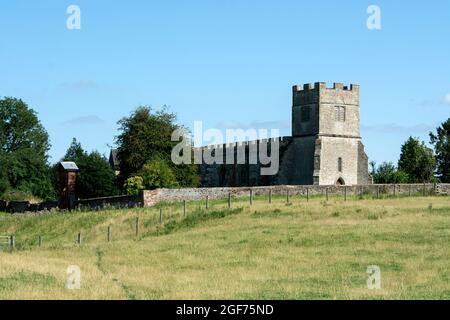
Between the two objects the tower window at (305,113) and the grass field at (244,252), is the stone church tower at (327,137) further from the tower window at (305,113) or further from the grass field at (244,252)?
the grass field at (244,252)

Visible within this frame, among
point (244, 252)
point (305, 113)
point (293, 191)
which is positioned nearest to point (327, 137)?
point (305, 113)

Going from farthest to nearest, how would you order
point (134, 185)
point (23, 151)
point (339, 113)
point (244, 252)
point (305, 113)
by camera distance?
point (23, 151) → point (305, 113) → point (339, 113) → point (134, 185) → point (244, 252)

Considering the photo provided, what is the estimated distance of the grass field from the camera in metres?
24.1

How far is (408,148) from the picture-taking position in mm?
96562

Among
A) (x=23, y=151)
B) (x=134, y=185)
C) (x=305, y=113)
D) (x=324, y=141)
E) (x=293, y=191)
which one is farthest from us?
(x=23, y=151)

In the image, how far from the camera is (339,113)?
242ft

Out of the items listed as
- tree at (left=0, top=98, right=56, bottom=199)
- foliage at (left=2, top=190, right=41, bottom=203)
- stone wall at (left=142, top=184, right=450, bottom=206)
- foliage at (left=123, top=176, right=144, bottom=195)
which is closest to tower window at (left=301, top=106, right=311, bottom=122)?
stone wall at (left=142, top=184, right=450, bottom=206)

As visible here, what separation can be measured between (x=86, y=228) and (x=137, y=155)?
88.5 ft

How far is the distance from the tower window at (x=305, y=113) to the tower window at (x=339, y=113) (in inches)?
88.6

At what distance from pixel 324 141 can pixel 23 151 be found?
44.7 metres

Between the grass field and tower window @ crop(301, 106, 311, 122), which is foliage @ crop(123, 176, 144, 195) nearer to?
the grass field

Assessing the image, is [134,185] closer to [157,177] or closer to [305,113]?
[157,177]

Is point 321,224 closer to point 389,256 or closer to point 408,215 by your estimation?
point 408,215
